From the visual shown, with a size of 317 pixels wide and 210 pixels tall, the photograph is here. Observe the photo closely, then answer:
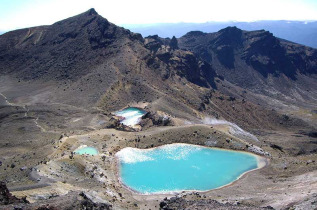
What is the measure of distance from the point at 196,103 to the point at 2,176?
108 metres

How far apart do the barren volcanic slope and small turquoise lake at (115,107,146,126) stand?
3420mm

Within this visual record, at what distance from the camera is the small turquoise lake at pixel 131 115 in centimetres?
11194

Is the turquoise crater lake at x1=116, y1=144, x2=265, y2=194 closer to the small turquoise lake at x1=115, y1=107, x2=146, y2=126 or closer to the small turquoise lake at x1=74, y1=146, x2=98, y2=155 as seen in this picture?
the small turquoise lake at x1=74, y1=146, x2=98, y2=155

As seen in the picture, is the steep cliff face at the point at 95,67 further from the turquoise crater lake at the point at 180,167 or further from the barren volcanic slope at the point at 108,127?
the turquoise crater lake at the point at 180,167

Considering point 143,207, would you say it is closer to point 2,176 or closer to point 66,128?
point 2,176

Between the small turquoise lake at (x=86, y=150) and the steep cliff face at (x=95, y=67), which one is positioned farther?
the steep cliff face at (x=95, y=67)

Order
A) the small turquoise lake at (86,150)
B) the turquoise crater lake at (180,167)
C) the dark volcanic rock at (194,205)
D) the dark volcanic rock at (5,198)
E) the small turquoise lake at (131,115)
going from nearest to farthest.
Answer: the dark volcanic rock at (5,198)
the dark volcanic rock at (194,205)
the turquoise crater lake at (180,167)
the small turquoise lake at (86,150)
the small turquoise lake at (131,115)

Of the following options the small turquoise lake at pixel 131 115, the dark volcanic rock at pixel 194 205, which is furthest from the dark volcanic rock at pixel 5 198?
the small turquoise lake at pixel 131 115

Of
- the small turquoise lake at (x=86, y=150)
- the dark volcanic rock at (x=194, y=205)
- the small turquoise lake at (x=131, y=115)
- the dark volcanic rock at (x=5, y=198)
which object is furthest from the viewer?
the small turquoise lake at (x=131, y=115)

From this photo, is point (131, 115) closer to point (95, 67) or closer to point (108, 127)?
point (108, 127)

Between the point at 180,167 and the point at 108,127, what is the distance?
3648 centimetres

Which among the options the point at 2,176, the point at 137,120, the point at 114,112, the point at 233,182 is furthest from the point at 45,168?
the point at 114,112

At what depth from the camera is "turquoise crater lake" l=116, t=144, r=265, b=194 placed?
64.9 meters

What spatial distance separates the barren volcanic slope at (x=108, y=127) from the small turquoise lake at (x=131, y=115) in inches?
135
